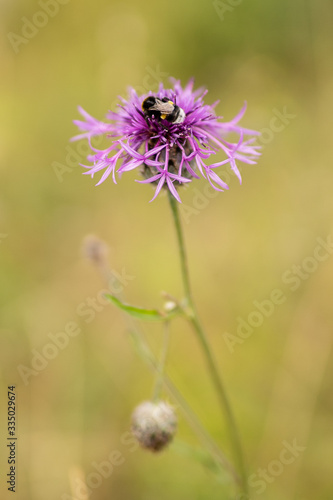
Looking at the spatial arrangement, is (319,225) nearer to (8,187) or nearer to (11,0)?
(8,187)

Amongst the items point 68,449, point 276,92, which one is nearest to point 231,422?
point 68,449

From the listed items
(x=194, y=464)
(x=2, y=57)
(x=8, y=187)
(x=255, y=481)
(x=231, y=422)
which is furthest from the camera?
(x=2, y=57)
